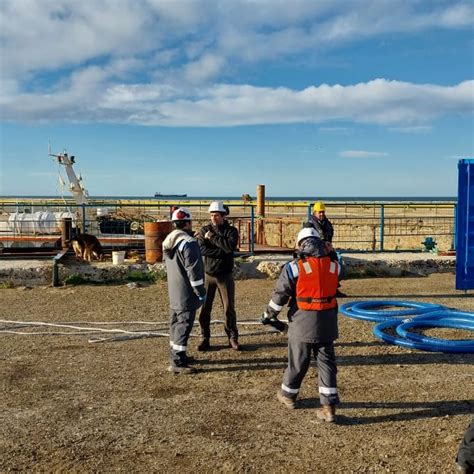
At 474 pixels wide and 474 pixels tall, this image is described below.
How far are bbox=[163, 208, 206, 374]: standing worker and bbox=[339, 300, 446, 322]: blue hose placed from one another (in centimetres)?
330

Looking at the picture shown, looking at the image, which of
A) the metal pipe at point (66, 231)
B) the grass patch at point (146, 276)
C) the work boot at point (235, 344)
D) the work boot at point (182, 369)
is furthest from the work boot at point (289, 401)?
the metal pipe at point (66, 231)

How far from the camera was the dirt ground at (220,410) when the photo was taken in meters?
4.05

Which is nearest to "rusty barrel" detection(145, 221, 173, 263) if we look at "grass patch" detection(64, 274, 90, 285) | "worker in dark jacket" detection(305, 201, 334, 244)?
"grass patch" detection(64, 274, 90, 285)

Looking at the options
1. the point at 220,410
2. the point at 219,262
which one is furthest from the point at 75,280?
the point at 220,410

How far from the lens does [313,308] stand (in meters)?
Answer: 4.61

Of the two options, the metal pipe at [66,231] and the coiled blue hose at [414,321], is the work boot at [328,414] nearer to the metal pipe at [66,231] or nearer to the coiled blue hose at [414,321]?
the coiled blue hose at [414,321]

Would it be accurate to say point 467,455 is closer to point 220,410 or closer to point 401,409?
point 401,409

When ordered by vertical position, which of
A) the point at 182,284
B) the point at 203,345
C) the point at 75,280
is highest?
the point at 182,284

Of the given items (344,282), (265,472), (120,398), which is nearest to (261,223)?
(344,282)

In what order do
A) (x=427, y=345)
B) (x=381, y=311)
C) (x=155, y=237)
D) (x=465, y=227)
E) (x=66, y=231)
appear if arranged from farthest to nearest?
1. (x=66, y=231)
2. (x=155, y=237)
3. (x=465, y=227)
4. (x=381, y=311)
5. (x=427, y=345)

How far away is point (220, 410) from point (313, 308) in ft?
4.20

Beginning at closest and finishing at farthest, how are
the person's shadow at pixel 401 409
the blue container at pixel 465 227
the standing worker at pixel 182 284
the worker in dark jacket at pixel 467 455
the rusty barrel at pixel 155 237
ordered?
the worker in dark jacket at pixel 467 455 < the person's shadow at pixel 401 409 < the standing worker at pixel 182 284 < the blue container at pixel 465 227 < the rusty barrel at pixel 155 237

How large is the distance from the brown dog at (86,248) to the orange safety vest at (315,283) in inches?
361

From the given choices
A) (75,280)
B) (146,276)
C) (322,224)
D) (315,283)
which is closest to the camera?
(315,283)
